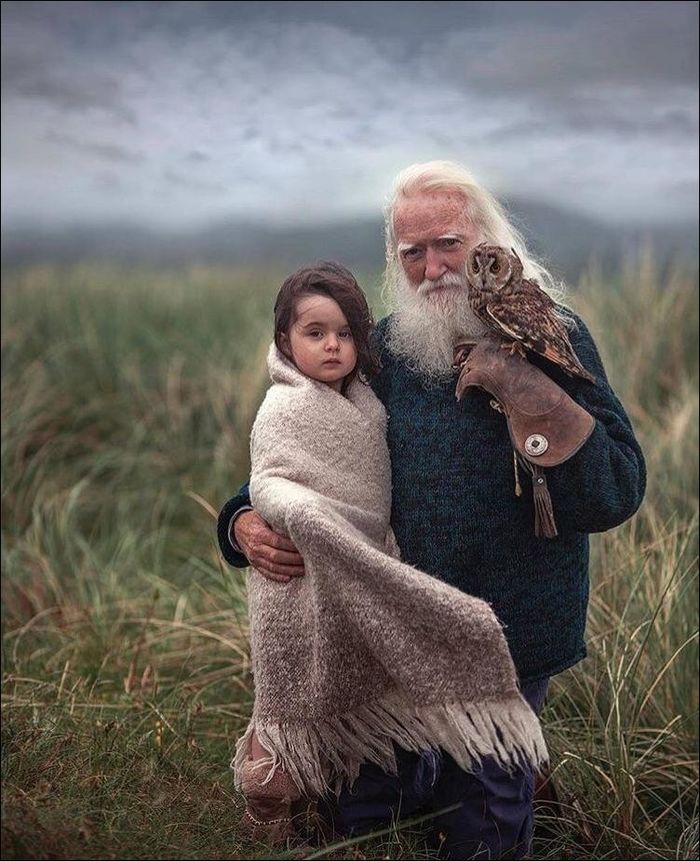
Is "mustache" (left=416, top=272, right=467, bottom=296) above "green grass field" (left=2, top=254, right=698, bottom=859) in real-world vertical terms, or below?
above

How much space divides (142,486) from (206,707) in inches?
112

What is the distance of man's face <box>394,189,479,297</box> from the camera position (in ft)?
10.1

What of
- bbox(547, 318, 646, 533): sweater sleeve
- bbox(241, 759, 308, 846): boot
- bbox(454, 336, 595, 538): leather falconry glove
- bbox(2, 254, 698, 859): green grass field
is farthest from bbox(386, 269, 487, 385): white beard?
bbox(2, 254, 698, 859): green grass field

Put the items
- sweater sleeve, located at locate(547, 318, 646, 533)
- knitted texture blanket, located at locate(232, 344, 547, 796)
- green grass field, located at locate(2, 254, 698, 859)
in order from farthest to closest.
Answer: green grass field, located at locate(2, 254, 698, 859)
sweater sleeve, located at locate(547, 318, 646, 533)
knitted texture blanket, located at locate(232, 344, 547, 796)

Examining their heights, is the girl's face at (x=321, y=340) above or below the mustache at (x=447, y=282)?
Result: below

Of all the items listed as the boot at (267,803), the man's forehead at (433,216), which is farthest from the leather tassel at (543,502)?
the boot at (267,803)

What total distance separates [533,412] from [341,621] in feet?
2.15

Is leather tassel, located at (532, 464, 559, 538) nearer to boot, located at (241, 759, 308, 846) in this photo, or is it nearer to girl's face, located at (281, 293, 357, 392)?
girl's face, located at (281, 293, 357, 392)

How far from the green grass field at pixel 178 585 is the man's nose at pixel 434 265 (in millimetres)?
1351

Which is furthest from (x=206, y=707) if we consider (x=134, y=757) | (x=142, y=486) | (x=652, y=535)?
(x=142, y=486)

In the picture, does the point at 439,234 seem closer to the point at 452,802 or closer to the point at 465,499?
the point at 465,499

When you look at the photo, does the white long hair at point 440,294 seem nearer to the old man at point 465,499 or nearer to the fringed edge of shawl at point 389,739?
the old man at point 465,499

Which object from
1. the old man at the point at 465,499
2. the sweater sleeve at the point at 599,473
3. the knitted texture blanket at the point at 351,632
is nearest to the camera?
the knitted texture blanket at the point at 351,632

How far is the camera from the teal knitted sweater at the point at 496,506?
300cm
